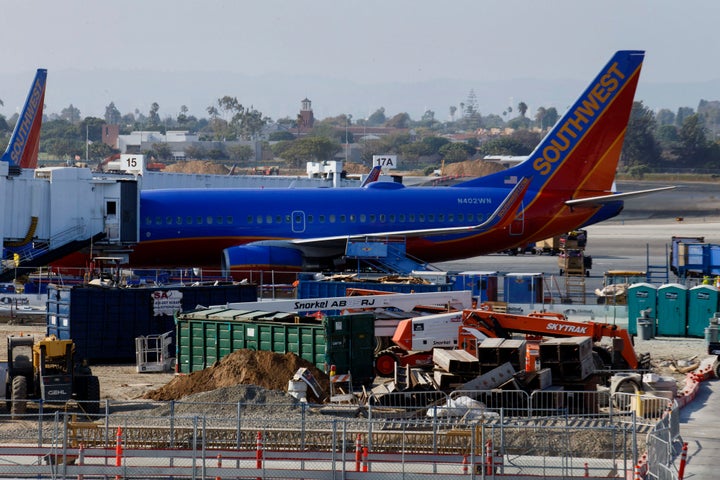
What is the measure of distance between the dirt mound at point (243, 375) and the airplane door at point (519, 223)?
23.4m

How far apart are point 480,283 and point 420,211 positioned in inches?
246

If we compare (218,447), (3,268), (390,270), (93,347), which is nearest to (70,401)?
(218,447)

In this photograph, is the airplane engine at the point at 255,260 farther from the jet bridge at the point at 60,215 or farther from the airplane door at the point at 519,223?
the airplane door at the point at 519,223

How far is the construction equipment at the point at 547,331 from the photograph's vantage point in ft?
120

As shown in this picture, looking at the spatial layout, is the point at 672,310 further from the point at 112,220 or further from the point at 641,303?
the point at 112,220

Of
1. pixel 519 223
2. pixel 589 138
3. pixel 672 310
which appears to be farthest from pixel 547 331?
pixel 589 138

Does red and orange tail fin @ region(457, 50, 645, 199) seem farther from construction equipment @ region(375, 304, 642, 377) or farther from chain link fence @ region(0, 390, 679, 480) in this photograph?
chain link fence @ region(0, 390, 679, 480)

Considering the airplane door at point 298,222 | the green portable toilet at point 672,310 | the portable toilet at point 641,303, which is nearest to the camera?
the green portable toilet at point 672,310

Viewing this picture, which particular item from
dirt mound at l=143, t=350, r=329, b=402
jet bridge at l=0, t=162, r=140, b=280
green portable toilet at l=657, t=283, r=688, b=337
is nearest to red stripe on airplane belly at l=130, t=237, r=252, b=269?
jet bridge at l=0, t=162, r=140, b=280

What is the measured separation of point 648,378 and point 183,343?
46.2 ft

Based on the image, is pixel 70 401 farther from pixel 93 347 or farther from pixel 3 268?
pixel 3 268

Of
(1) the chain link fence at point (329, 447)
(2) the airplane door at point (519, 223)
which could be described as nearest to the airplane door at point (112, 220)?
(2) the airplane door at point (519, 223)

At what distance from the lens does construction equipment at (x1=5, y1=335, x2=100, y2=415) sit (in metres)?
30.0

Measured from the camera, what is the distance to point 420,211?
5553 centimetres
